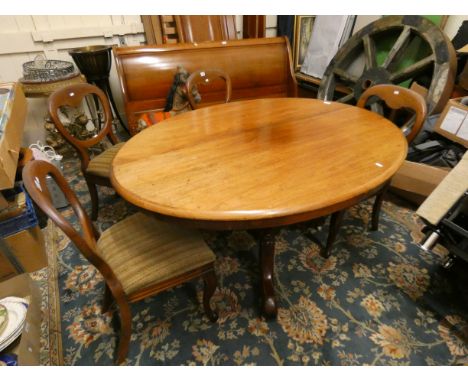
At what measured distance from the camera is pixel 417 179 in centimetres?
174

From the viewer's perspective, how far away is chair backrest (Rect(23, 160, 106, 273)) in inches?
27.4

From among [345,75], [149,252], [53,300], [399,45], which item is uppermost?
[399,45]

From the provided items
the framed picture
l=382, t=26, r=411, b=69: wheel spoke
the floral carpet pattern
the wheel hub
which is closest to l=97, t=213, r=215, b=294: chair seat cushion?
the floral carpet pattern

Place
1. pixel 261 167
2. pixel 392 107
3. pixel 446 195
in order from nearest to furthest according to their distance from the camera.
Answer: pixel 261 167
pixel 446 195
pixel 392 107

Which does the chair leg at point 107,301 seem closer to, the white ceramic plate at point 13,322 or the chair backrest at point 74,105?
the white ceramic plate at point 13,322

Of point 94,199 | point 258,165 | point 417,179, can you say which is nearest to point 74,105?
point 94,199

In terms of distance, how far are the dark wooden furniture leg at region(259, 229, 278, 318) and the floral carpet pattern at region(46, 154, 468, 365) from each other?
77 millimetres

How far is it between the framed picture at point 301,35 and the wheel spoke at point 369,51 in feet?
3.29

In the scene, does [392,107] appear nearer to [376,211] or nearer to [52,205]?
[376,211]

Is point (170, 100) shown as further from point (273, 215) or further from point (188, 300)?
point (273, 215)

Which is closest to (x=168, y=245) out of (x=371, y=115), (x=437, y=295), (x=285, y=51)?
(x=371, y=115)

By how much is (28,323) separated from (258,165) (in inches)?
45.5

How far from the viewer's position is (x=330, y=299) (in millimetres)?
1333

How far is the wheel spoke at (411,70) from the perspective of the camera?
197cm
